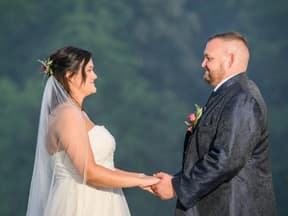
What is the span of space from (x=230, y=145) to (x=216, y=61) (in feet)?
1.38

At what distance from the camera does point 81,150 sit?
2805mm

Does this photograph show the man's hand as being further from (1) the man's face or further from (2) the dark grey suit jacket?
(1) the man's face

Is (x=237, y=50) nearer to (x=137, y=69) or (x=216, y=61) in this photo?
(x=216, y=61)

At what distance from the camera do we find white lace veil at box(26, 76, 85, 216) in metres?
2.95

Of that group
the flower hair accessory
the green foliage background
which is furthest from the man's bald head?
the green foliage background

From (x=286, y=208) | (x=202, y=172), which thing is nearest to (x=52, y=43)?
(x=286, y=208)

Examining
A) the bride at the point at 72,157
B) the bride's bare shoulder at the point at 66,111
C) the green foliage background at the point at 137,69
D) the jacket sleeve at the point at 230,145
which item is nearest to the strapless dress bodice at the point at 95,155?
the bride at the point at 72,157

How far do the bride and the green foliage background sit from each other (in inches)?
150

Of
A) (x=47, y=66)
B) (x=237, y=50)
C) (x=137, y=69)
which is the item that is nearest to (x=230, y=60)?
(x=237, y=50)

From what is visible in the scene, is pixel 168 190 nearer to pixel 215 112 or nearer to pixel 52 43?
pixel 215 112

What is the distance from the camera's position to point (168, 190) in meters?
2.84

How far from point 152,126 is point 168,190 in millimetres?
4035

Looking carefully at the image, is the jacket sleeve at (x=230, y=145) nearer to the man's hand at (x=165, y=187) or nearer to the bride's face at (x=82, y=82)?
the man's hand at (x=165, y=187)

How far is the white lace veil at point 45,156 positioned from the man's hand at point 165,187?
531 millimetres
